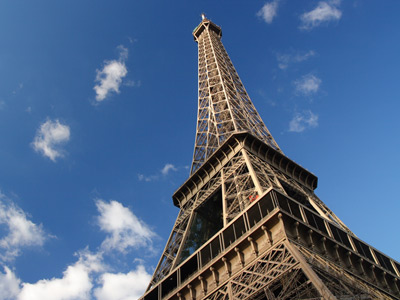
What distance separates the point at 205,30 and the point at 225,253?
57.8 m

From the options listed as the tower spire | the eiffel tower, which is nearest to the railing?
the eiffel tower

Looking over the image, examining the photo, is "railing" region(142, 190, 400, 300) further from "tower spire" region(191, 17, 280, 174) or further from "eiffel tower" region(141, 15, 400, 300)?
"tower spire" region(191, 17, 280, 174)

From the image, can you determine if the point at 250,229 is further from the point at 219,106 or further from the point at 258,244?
the point at 219,106

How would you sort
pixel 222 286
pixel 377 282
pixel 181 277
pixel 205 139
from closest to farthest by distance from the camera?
pixel 222 286 < pixel 377 282 < pixel 181 277 < pixel 205 139

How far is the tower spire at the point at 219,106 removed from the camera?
137 feet

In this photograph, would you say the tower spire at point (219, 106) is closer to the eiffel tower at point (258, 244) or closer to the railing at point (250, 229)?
the eiffel tower at point (258, 244)

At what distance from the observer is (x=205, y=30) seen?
234 ft

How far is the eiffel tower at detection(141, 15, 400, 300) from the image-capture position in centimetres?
1633

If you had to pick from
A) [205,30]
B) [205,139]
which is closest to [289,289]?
[205,139]

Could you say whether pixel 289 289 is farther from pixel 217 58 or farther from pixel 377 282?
pixel 217 58

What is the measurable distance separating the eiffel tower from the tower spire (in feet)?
5.24

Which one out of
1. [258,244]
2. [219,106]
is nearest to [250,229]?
[258,244]

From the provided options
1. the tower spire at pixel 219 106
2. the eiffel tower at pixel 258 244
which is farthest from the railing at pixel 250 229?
the tower spire at pixel 219 106

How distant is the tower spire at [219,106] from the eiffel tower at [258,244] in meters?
1.60
